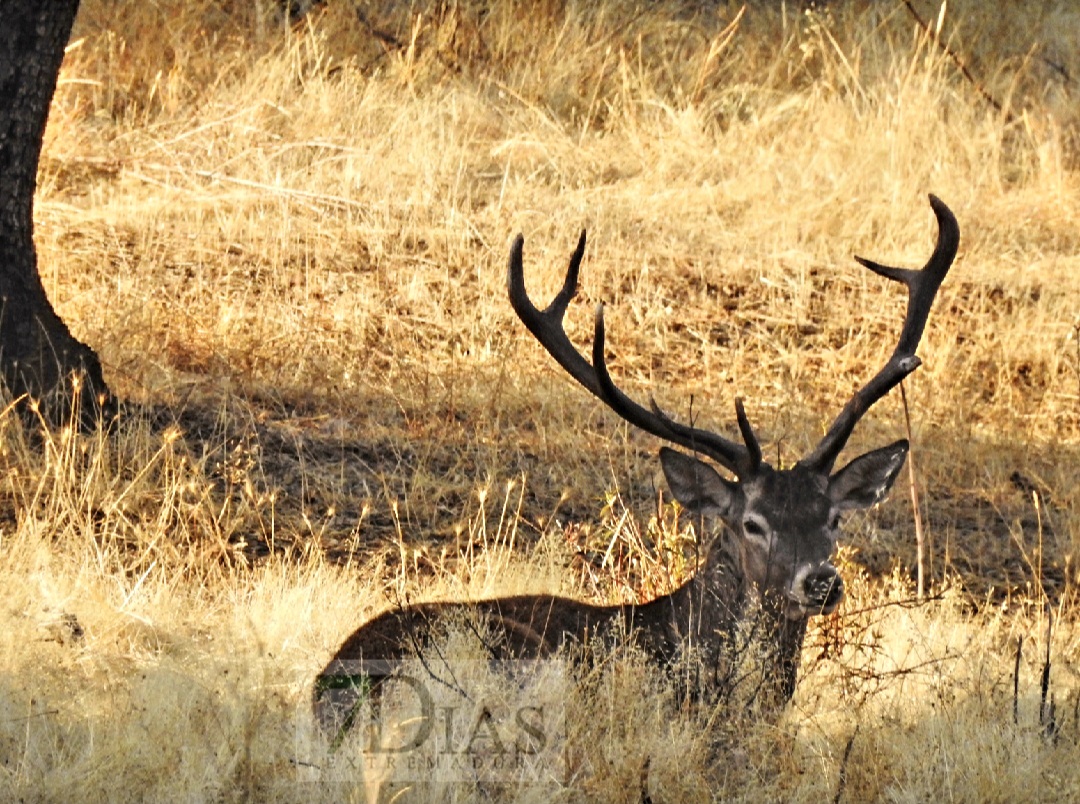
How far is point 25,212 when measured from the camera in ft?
24.8

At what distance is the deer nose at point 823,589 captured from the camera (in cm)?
529

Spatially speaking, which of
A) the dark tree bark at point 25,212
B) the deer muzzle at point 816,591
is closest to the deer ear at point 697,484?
the deer muzzle at point 816,591

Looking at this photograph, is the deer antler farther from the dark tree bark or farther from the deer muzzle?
the dark tree bark

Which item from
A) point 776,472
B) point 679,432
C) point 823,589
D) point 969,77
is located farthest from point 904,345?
point 969,77

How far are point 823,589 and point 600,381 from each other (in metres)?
0.96

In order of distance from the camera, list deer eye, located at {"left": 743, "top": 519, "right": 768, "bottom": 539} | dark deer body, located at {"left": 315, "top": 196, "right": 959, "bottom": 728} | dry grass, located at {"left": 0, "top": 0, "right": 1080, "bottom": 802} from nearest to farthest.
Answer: dry grass, located at {"left": 0, "top": 0, "right": 1080, "bottom": 802}, dark deer body, located at {"left": 315, "top": 196, "right": 959, "bottom": 728}, deer eye, located at {"left": 743, "top": 519, "right": 768, "bottom": 539}

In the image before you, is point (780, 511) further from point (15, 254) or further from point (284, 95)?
point (284, 95)

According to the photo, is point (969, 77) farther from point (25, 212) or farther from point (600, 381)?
point (600, 381)

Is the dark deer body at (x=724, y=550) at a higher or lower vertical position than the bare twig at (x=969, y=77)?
lower

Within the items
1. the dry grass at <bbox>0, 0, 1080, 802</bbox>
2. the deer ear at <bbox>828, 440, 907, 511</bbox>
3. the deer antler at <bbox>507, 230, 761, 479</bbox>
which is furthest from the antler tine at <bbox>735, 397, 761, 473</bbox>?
the dry grass at <bbox>0, 0, 1080, 802</bbox>

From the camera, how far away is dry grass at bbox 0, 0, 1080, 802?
5.25m

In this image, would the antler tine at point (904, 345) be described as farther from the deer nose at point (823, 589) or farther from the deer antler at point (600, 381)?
the deer nose at point (823, 589)

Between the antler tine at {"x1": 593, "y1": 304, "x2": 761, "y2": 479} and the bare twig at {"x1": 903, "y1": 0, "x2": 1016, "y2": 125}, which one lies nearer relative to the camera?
the antler tine at {"x1": 593, "y1": 304, "x2": 761, "y2": 479}

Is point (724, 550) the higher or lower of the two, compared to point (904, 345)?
lower
